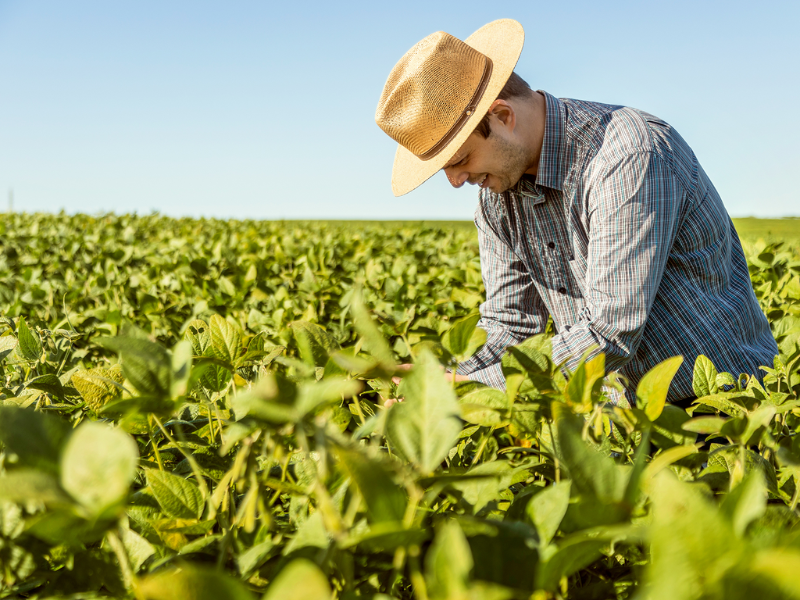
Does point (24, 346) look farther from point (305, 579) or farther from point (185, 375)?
point (305, 579)

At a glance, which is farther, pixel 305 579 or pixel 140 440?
pixel 140 440

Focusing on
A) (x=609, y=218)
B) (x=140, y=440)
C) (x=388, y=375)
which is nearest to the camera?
(x=388, y=375)

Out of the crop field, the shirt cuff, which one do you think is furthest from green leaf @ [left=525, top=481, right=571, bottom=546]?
the shirt cuff

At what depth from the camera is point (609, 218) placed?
1876 mm

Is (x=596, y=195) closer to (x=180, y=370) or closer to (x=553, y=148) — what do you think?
(x=553, y=148)

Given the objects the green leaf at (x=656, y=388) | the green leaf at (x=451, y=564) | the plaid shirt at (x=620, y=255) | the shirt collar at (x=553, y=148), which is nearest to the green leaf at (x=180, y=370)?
the green leaf at (x=451, y=564)

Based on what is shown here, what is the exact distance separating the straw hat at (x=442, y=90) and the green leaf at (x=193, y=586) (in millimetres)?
1737

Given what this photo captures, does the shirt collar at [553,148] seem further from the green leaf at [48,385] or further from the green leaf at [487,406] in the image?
the green leaf at [48,385]

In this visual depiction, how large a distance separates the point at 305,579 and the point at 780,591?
29 cm

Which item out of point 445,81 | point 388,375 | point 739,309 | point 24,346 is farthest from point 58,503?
point 739,309

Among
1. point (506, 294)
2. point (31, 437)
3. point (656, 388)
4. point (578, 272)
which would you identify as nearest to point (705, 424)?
point (656, 388)

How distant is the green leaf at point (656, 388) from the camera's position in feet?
2.68

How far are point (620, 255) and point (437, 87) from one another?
2.56ft

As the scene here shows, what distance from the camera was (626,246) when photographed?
6.09ft
